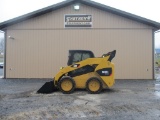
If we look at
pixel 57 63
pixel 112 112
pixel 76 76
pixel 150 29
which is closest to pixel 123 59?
pixel 150 29

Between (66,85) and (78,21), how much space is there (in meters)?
8.29

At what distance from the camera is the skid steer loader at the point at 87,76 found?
12344 millimetres

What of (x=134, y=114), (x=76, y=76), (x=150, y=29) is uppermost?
(x=150, y=29)

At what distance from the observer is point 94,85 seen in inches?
488

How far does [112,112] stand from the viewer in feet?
27.0

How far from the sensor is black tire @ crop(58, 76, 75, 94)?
12.3 m

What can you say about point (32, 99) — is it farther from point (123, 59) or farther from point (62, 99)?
point (123, 59)

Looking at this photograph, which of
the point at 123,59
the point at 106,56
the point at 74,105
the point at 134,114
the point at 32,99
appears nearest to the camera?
the point at 134,114

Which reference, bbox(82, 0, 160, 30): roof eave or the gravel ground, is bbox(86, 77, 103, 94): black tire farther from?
bbox(82, 0, 160, 30): roof eave

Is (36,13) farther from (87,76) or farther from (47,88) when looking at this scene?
(87,76)

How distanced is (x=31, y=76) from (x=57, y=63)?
1994mm

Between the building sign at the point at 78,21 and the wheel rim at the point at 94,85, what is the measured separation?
803 centimetres

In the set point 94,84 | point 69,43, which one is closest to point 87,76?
point 94,84

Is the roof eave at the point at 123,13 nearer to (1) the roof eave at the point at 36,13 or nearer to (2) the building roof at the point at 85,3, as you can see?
(2) the building roof at the point at 85,3
